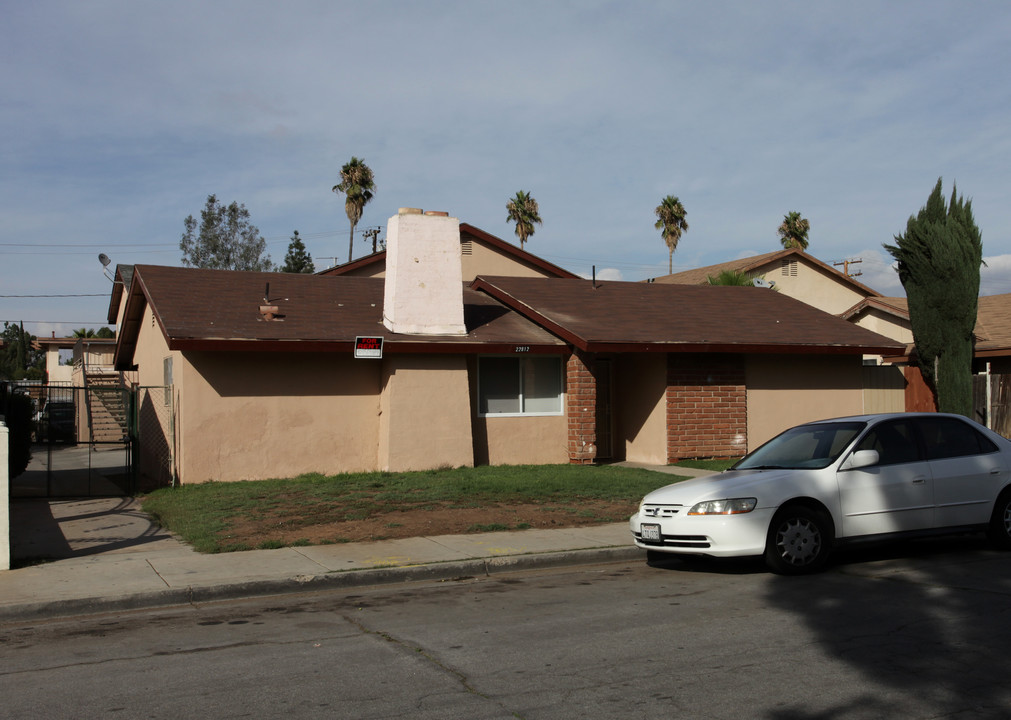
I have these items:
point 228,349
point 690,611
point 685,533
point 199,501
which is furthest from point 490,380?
point 690,611

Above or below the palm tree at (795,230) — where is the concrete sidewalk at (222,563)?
below

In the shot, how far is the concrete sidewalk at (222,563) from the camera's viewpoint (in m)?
8.29

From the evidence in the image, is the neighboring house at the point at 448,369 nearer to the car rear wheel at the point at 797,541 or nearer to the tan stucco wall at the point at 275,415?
the tan stucco wall at the point at 275,415

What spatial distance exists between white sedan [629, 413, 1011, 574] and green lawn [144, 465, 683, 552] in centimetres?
371

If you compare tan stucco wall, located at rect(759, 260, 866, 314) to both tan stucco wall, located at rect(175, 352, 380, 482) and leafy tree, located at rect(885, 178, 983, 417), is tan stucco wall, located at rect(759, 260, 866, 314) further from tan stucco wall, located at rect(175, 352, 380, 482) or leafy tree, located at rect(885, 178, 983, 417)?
tan stucco wall, located at rect(175, 352, 380, 482)

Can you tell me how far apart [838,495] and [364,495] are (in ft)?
24.2

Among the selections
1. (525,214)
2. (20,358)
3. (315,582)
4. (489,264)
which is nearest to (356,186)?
(525,214)

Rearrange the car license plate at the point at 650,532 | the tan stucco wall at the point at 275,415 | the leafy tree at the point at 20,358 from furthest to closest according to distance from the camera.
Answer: the leafy tree at the point at 20,358 < the tan stucco wall at the point at 275,415 < the car license plate at the point at 650,532

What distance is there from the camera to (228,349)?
50.6ft

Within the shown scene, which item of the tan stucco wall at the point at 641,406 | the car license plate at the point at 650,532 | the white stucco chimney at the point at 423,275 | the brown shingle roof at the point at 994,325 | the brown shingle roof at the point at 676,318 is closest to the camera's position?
the car license plate at the point at 650,532

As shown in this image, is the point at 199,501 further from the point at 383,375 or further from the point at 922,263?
the point at 922,263

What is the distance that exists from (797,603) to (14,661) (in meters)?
5.90

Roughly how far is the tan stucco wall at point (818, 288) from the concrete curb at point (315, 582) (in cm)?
3281

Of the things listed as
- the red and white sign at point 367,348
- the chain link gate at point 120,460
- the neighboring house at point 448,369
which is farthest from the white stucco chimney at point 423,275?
the chain link gate at point 120,460
